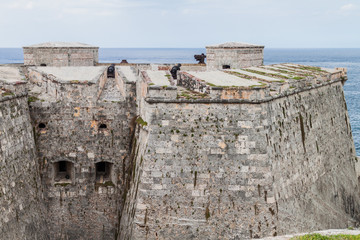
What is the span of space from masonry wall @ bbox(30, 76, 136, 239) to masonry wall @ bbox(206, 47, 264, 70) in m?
11.7

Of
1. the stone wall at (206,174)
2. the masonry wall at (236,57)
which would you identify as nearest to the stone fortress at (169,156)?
the stone wall at (206,174)

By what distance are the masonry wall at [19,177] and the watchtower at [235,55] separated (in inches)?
587

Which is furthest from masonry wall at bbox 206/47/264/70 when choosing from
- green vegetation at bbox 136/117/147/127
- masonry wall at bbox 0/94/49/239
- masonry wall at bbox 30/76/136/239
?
masonry wall at bbox 0/94/49/239

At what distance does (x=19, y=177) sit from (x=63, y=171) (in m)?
3.24

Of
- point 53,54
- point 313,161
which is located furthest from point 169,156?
point 53,54

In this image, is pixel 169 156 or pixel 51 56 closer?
pixel 169 156

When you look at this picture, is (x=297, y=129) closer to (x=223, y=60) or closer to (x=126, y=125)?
(x=126, y=125)

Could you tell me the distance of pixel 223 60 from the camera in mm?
28484

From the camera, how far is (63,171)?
1834 cm

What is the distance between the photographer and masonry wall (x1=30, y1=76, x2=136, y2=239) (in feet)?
57.1

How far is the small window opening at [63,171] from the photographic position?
59.0 ft

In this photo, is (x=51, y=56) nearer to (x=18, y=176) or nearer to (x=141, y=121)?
(x=141, y=121)

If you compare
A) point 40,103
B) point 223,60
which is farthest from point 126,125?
point 223,60

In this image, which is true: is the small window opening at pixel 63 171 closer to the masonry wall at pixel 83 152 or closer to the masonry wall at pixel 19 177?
the masonry wall at pixel 83 152
